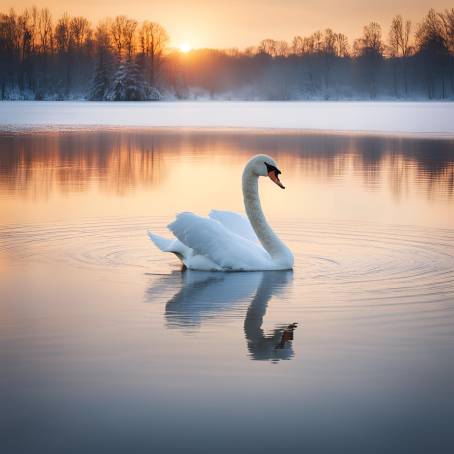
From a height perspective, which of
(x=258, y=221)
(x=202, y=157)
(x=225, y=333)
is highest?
(x=202, y=157)

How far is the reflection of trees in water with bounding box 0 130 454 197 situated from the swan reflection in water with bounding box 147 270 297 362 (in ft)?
21.3

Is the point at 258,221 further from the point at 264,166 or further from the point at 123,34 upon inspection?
the point at 123,34

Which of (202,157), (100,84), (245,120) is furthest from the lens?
(100,84)

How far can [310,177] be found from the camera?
58.5 feet

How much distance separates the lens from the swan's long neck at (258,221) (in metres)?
8.60

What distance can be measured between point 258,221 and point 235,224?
52 cm

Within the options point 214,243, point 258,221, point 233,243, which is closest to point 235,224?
point 258,221

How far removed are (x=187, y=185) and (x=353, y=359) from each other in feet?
35.5

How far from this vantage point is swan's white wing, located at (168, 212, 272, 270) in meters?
8.26

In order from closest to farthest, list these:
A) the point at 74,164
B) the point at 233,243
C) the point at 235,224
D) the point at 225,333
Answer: the point at 225,333, the point at 233,243, the point at 235,224, the point at 74,164

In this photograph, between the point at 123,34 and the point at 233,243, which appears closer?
the point at 233,243

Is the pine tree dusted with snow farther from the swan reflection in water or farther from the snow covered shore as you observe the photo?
the swan reflection in water

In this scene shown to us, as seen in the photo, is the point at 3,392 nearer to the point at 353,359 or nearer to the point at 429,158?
the point at 353,359

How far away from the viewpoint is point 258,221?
8.82 metres
